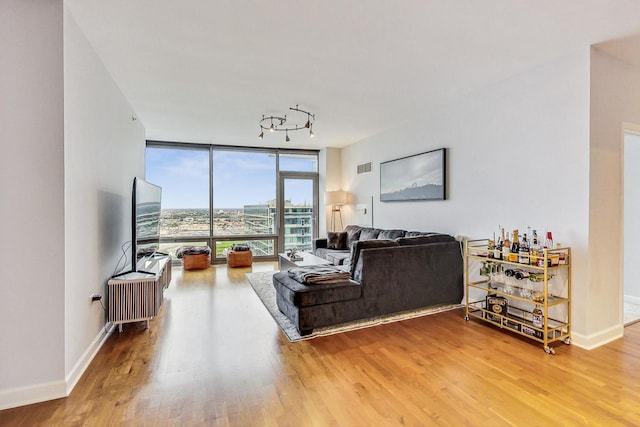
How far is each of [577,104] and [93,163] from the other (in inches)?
168

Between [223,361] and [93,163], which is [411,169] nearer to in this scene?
[223,361]

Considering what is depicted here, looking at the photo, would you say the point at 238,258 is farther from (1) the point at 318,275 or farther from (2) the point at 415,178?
(2) the point at 415,178

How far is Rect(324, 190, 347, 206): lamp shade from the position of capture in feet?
22.1

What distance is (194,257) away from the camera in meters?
6.07

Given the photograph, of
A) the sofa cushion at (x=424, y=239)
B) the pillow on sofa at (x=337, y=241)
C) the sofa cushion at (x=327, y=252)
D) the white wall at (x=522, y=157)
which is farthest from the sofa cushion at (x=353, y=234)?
the sofa cushion at (x=424, y=239)

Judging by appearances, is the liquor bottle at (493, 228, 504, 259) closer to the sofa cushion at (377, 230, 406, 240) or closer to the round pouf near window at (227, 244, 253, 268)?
the sofa cushion at (377, 230, 406, 240)

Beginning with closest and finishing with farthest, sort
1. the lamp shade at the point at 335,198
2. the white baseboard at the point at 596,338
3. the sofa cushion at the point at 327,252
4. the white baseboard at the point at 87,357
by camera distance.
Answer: the white baseboard at the point at 87,357 → the white baseboard at the point at 596,338 → the sofa cushion at the point at 327,252 → the lamp shade at the point at 335,198

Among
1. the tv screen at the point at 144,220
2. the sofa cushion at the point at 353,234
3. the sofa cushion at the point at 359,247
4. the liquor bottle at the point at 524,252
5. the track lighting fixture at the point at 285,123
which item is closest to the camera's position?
A: the liquor bottle at the point at 524,252

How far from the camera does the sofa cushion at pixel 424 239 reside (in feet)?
11.7

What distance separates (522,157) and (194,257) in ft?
18.3

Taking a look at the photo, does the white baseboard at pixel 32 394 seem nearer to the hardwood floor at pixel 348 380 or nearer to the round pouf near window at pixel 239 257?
the hardwood floor at pixel 348 380

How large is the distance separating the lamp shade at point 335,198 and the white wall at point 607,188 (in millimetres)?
4541

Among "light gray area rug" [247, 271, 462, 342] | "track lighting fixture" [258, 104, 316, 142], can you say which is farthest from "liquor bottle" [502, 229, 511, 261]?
"track lighting fixture" [258, 104, 316, 142]

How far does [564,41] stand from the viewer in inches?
102
